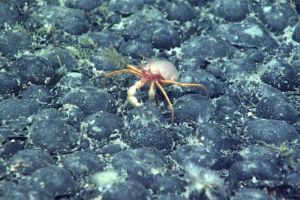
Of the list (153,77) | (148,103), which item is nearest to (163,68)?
(153,77)

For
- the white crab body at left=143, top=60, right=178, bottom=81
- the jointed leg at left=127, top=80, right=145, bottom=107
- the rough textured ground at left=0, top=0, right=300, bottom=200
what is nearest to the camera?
the rough textured ground at left=0, top=0, right=300, bottom=200

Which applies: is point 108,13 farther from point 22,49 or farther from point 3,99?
point 3,99

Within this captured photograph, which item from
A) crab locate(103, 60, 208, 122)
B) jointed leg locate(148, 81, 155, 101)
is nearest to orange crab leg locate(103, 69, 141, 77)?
crab locate(103, 60, 208, 122)

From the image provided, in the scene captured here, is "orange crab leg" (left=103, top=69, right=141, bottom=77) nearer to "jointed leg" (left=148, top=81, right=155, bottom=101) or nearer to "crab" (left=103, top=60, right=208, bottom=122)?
"crab" (left=103, top=60, right=208, bottom=122)

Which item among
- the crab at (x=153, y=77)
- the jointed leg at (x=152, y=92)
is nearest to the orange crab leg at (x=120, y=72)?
the crab at (x=153, y=77)

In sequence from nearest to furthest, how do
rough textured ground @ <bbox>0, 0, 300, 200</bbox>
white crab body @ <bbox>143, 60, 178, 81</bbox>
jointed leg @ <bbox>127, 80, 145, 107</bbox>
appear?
rough textured ground @ <bbox>0, 0, 300, 200</bbox>
jointed leg @ <bbox>127, 80, 145, 107</bbox>
white crab body @ <bbox>143, 60, 178, 81</bbox>

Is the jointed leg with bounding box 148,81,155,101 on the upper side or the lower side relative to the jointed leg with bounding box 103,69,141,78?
lower

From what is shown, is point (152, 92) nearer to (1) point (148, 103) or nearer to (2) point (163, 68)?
(1) point (148, 103)
